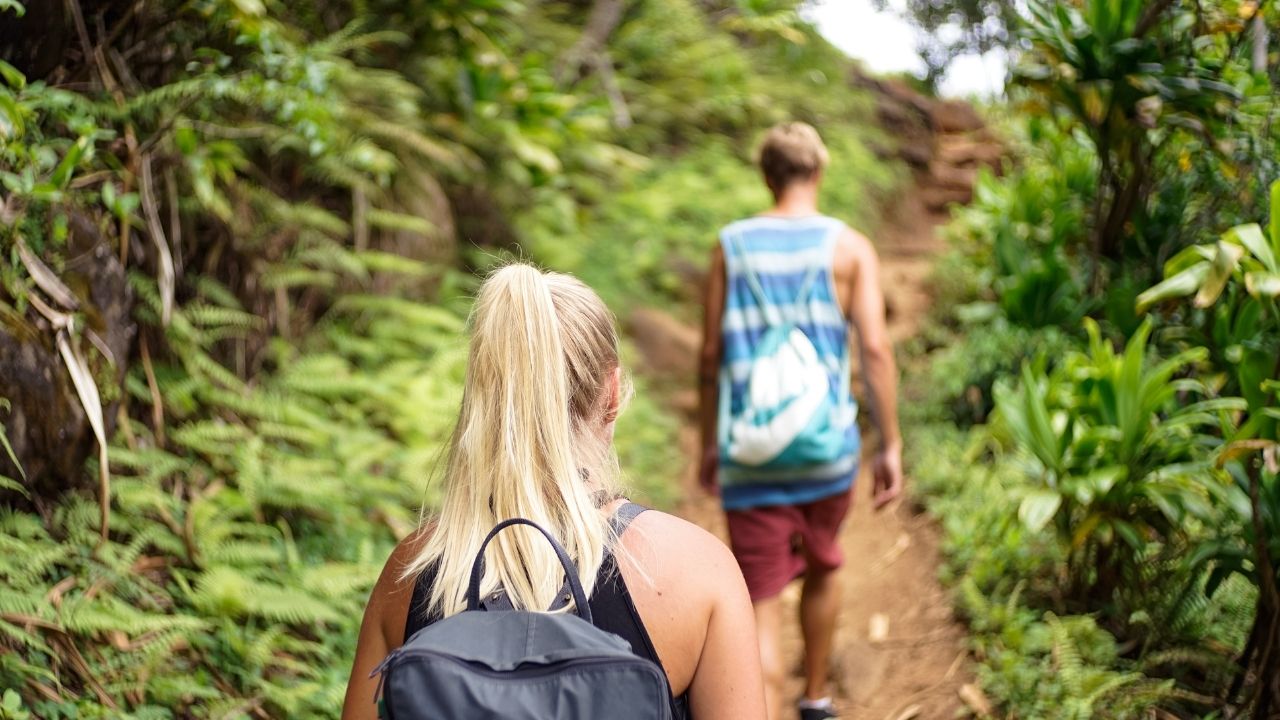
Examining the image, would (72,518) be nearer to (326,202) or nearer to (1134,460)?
(326,202)

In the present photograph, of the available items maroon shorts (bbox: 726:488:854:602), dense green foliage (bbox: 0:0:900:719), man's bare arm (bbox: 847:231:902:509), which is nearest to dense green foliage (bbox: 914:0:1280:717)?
man's bare arm (bbox: 847:231:902:509)

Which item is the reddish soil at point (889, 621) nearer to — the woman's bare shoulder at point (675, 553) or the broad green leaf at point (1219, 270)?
the broad green leaf at point (1219, 270)

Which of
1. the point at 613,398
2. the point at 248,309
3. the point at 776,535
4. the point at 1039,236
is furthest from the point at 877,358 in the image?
the point at 1039,236

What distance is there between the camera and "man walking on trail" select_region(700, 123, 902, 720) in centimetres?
326

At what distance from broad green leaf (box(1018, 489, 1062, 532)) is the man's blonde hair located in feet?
5.12

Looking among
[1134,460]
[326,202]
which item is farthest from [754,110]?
[1134,460]

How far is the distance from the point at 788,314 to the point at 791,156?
575mm

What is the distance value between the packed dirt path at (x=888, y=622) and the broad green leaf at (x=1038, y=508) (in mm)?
694

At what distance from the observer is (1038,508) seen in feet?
12.1

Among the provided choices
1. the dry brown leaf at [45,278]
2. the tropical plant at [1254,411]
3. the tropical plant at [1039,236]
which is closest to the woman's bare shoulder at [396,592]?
the dry brown leaf at [45,278]

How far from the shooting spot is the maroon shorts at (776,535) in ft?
11.0

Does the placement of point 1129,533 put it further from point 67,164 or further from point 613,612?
point 67,164

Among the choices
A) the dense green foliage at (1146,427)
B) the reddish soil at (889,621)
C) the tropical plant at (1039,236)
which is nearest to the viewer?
the dense green foliage at (1146,427)

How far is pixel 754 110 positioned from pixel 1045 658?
8710mm
